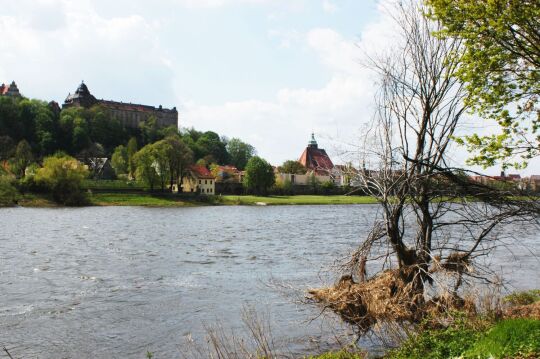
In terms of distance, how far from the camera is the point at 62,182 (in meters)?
86.3

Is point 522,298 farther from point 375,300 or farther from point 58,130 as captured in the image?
point 58,130

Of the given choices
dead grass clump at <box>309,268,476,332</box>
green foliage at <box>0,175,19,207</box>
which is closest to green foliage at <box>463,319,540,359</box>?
dead grass clump at <box>309,268,476,332</box>

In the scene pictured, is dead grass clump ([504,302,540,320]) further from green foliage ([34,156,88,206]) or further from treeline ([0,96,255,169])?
treeline ([0,96,255,169])

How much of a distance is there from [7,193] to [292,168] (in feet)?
349

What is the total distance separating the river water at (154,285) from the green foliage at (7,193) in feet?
129

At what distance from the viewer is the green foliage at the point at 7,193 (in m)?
79.4

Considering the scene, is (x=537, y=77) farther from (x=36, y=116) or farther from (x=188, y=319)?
(x=36, y=116)

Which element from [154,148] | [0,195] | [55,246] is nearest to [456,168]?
[55,246]

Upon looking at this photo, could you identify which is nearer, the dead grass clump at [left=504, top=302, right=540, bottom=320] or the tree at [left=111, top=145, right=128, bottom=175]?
the dead grass clump at [left=504, top=302, right=540, bottom=320]

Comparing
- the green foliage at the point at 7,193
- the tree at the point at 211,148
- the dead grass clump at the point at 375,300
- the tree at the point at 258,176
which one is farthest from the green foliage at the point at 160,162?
the dead grass clump at the point at 375,300

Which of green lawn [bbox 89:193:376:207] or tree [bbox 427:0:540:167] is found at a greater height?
tree [bbox 427:0:540:167]

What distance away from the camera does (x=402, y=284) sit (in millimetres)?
13586

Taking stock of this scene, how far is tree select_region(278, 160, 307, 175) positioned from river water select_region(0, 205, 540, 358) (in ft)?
425

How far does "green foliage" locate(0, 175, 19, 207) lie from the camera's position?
261 feet
